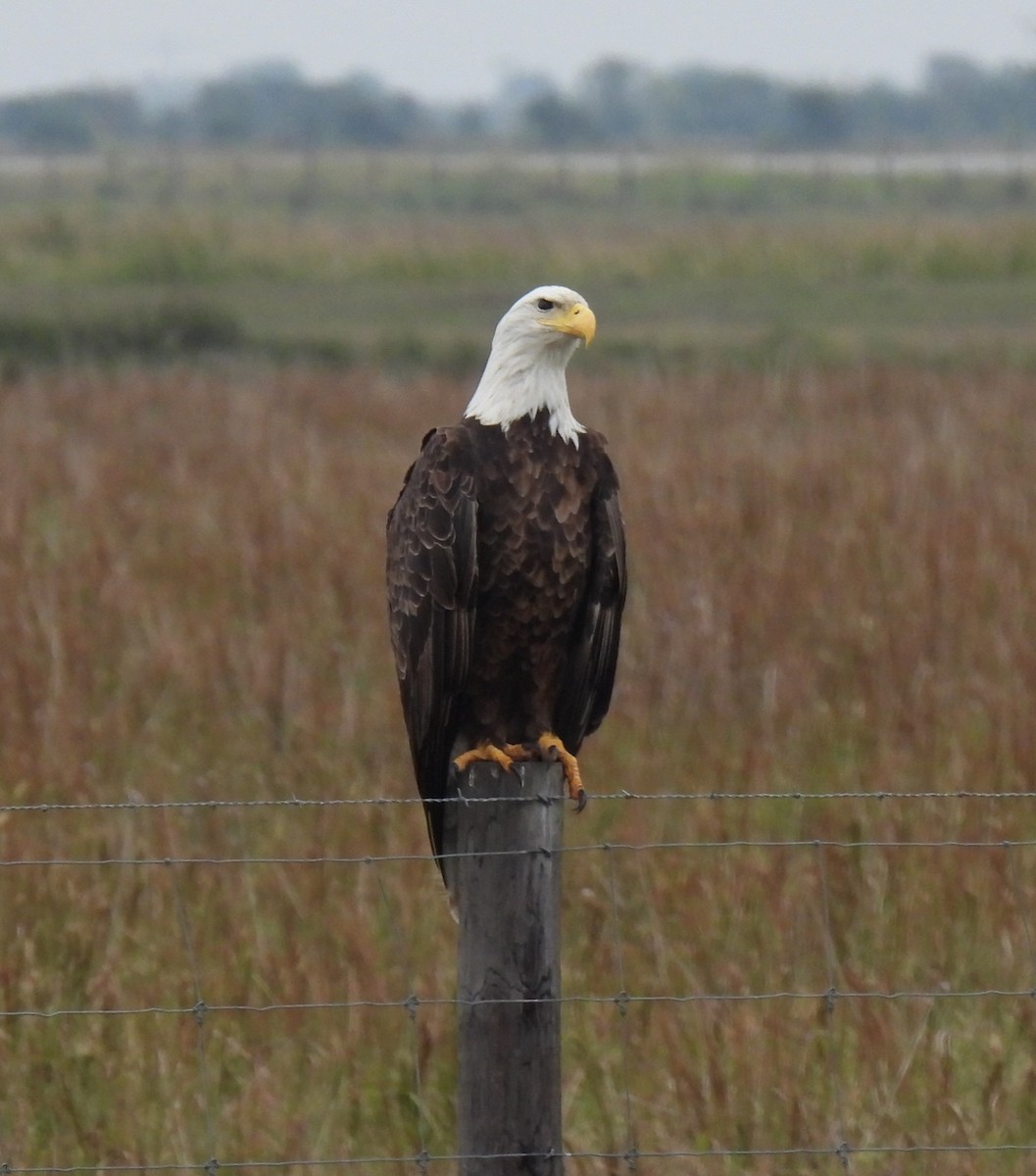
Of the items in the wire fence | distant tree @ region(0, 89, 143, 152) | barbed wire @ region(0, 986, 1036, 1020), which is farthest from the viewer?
distant tree @ region(0, 89, 143, 152)

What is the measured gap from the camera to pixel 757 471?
9891 mm

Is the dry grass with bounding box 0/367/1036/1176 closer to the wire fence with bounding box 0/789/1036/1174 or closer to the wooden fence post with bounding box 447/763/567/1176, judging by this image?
the wire fence with bounding box 0/789/1036/1174

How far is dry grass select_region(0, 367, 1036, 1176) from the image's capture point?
4219 millimetres

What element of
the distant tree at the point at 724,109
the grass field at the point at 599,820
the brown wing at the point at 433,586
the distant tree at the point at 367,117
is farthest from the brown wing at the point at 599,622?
the distant tree at the point at 724,109

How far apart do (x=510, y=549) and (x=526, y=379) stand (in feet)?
1.12

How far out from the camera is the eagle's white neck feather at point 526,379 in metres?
4.27

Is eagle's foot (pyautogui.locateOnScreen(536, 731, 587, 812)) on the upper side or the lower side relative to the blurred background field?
lower

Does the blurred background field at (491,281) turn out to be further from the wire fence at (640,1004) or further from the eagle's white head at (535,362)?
the eagle's white head at (535,362)

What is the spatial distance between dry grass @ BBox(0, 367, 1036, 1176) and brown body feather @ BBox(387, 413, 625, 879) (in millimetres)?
533

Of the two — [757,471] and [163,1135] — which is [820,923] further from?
[757,471]

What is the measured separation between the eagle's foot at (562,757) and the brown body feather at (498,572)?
0.11 m

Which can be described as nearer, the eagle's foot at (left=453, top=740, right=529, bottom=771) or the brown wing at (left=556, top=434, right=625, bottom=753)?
the eagle's foot at (left=453, top=740, right=529, bottom=771)

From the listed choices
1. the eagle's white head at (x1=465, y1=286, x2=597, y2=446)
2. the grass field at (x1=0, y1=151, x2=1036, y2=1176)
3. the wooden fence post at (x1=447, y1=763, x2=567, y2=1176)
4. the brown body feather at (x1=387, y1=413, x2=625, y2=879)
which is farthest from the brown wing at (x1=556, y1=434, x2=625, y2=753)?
the wooden fence post at (x1=447, y1=763, x2=567, y2=1176)

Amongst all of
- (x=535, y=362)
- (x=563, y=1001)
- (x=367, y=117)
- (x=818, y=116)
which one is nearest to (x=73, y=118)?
(x=367, y=117)
